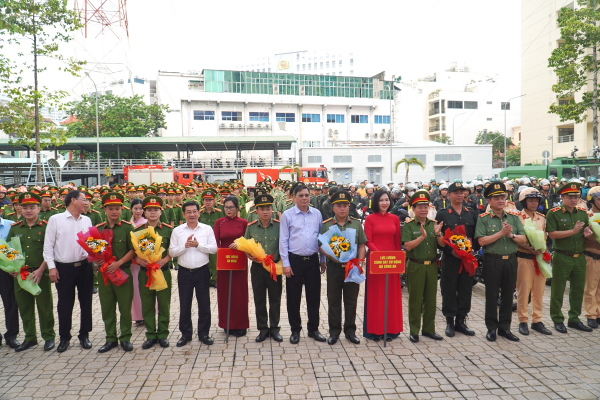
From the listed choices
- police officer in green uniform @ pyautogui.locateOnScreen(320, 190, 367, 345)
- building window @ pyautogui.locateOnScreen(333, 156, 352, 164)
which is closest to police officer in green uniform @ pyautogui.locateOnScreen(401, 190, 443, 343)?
police officer in green uniform @ pyautogui.locateOnScreen(320, 190, 367, 345)

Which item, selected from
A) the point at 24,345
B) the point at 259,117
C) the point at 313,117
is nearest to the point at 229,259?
the point at 24,345

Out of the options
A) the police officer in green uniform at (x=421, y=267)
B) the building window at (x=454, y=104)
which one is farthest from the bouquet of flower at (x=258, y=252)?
the building window at (x=454, y=104)

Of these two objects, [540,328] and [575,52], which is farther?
[575,52]

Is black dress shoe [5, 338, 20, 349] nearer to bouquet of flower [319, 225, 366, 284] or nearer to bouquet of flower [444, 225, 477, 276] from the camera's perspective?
bouquet of flower [319, 225, 366, 284]

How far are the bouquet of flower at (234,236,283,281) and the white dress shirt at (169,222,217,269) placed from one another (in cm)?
44

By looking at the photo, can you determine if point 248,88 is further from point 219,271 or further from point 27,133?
point 219,271

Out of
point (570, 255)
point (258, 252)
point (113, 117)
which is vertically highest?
point (113, 117)

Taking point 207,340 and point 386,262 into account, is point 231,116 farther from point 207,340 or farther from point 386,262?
point 386,262

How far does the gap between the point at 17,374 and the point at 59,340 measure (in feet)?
3.67

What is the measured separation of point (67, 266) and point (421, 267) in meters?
4.84

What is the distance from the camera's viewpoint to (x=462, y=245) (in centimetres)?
555

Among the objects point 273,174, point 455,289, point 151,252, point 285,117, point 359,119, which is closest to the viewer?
point 151,252

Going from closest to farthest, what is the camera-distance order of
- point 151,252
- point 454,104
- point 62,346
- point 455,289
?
point 151,252
point 62,346
point 455,289
point 454,104

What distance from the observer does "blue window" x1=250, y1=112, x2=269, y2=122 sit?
183 ft
